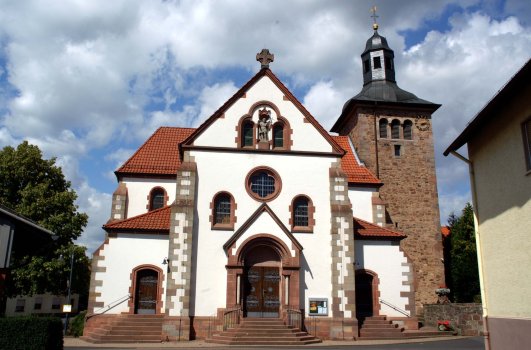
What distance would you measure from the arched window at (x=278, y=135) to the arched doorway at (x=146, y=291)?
851cm

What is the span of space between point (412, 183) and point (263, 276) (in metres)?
15.7

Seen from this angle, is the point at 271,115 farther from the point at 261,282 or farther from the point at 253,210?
the point at 261,282

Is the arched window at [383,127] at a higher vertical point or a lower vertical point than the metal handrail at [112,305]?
higher

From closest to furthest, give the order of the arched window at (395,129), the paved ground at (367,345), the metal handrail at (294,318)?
1. the paved ground at (367,345)
2. the metal handrail at (294,318)
3. the arched window at (395,129)

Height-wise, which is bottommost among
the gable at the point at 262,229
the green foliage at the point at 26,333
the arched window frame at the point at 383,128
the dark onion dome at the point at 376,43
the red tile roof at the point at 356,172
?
the green foliage at the point at 26,333

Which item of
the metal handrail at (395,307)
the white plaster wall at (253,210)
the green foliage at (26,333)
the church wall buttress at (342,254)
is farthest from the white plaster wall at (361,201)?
the green foliage at (26,333)

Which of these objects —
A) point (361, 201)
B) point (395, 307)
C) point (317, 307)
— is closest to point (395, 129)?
point (361, 201)

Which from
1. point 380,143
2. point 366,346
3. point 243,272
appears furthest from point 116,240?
point 380,143

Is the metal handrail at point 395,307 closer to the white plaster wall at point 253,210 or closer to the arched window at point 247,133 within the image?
the white plaster wall at point 253,210

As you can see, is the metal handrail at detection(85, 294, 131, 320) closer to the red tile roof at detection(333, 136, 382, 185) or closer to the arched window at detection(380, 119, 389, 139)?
the red tile roof at detection(333, 136, 382, 185)

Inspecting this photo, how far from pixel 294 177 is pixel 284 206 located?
1.56m

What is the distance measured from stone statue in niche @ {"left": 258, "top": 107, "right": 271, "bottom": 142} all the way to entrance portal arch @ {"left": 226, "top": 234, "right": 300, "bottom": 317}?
5.16 m

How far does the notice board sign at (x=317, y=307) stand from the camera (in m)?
21.6

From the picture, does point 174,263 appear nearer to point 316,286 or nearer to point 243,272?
point 243,272
